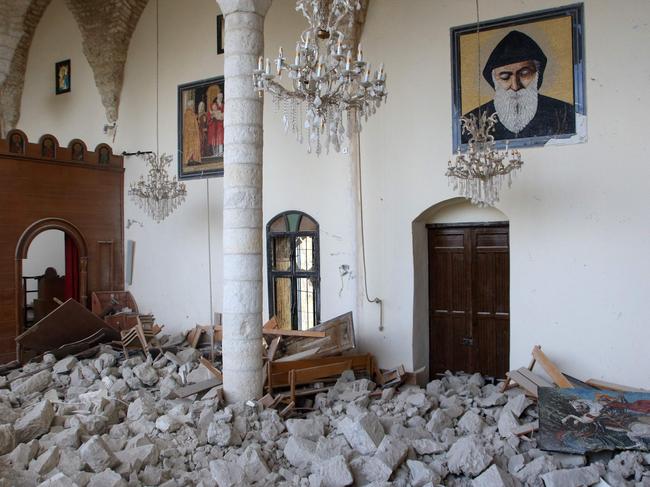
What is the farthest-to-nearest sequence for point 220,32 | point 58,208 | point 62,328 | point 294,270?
point 58,208 → point 220,32 → point 294,270 → point 62,328

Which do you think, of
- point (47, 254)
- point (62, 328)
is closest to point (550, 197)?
point (62, 328)

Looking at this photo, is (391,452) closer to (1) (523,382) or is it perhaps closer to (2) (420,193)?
(1) (523,382)

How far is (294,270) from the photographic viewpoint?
27.7ft

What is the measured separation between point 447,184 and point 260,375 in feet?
10.9

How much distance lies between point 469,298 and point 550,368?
1573mm

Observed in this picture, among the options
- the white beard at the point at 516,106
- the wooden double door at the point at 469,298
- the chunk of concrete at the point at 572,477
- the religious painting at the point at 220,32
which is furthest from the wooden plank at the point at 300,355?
the religious painting at the point at 220,32

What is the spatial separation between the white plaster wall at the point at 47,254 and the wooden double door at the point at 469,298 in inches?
347

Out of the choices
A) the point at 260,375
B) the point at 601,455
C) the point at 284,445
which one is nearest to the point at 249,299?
the point at 260,375

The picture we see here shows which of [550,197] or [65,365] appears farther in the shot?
[65,365]

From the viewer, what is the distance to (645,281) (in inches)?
241

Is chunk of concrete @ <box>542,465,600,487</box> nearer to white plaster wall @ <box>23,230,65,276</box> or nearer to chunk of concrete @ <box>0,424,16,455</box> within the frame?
chunk of concrete @ <box>0,424,16,455</box>

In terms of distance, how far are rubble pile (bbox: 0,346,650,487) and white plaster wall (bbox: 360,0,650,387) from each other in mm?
1047

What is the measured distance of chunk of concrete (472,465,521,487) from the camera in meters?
4.28

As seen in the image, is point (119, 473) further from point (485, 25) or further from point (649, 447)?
point (485, 25)
